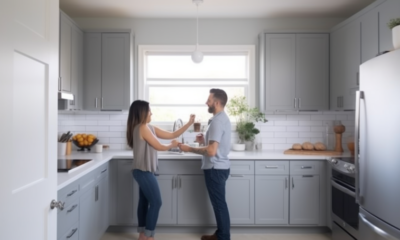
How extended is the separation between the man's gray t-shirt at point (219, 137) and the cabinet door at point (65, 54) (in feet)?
5.40

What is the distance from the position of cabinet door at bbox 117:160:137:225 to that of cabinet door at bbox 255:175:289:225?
1.44 meters

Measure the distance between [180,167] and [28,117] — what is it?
2449mm

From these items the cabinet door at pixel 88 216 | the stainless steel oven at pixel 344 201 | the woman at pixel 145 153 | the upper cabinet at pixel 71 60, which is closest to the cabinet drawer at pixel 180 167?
the woman at pixel 145 153

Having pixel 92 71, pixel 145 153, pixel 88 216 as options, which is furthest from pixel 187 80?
pixel 88 216

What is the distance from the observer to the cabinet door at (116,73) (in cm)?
394

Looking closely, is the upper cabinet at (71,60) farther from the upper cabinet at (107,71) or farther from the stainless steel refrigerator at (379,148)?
the stainless steel refrigerator at (379,148)

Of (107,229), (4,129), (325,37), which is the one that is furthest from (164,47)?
(4,129)

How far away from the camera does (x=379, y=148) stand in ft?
6.40

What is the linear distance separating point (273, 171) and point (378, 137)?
1.71 meters

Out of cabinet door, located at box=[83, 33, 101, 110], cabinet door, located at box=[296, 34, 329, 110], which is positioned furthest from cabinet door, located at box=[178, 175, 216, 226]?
cabinet door, located at box=[296, 34, 329, 110]

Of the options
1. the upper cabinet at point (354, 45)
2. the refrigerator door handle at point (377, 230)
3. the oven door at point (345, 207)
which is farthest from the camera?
the upper cabinet at point (354, 45)

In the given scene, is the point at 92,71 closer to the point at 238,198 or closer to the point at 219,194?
the point at 219,194

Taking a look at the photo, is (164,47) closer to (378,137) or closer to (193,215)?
(193,215)

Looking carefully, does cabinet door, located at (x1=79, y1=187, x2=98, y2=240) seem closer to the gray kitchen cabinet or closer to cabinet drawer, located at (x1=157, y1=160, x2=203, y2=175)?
the gray kitchen cabinet
